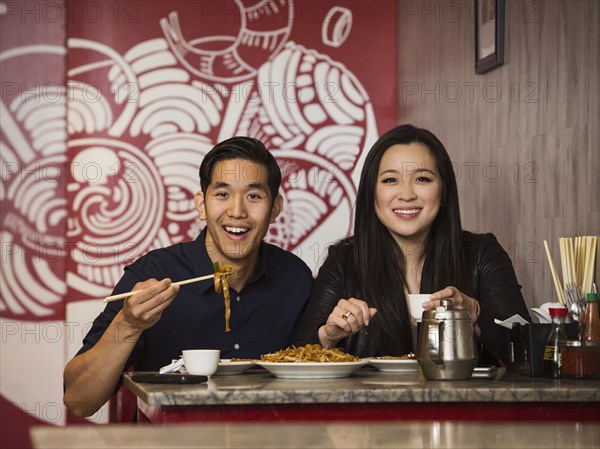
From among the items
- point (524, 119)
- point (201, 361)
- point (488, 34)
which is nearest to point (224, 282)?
point (201, 361)

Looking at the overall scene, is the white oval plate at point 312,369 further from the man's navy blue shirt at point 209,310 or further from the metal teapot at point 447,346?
the man's navy blue shirt at point 209,310

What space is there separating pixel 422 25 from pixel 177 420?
117 inches

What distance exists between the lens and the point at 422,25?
4.36 metres

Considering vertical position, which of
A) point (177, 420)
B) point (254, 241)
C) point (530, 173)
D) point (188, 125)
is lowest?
point (177, 420)

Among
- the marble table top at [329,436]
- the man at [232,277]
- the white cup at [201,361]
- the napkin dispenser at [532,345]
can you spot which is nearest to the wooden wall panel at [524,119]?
the napkin dispenser at [532,345]

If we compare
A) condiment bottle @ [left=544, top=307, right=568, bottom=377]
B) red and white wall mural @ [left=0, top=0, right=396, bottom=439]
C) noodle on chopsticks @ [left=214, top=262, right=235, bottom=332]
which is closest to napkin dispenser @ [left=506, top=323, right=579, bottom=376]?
condiment bottle @ [left=544, top=307, right=568, bottom=377]

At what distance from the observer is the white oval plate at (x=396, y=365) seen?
2275 millimetres

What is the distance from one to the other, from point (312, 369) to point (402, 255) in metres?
0.84

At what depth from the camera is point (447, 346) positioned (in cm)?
208

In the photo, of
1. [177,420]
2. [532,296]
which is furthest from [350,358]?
[532,296]

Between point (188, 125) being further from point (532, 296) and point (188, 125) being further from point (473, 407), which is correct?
point (473, 407)

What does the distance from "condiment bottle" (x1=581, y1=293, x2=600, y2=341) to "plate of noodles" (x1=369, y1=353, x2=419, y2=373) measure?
1.38 ft

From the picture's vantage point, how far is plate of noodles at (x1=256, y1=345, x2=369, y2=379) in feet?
6.84

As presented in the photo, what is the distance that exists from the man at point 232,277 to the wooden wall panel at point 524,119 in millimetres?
858
